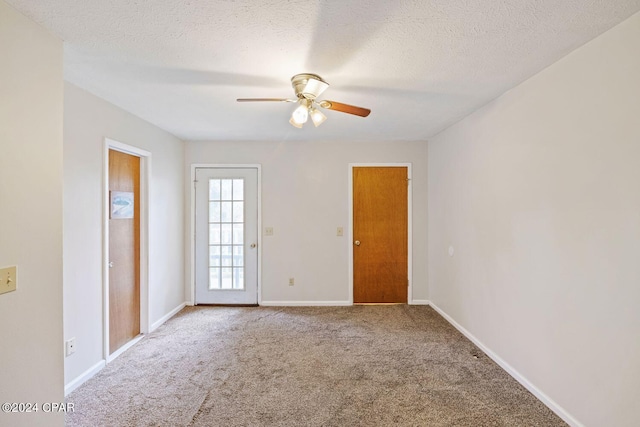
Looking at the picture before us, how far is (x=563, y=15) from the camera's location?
1565 mm

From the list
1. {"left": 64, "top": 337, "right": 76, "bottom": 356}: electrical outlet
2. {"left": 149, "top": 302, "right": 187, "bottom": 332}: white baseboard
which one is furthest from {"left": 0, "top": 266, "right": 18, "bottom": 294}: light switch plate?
{"left": 149, "top": 302, "right": 187, "bottom": 332}: white baseboard

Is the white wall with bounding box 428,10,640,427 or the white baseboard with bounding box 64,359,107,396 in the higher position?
the white wall with bounding box 428,10,640,427

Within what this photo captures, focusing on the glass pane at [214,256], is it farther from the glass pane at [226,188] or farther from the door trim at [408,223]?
the door trim at [408,223]

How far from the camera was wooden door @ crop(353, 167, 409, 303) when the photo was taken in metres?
4.49

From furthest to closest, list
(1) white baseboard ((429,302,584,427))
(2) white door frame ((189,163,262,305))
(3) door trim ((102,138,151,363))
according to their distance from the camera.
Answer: (2) white door frame ((189,163,262,305)), (3) door trim ((102,138,151,363)), (1) white baseboard ((429,302,584,427))

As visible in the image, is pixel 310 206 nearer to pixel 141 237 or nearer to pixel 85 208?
pixel 141 237

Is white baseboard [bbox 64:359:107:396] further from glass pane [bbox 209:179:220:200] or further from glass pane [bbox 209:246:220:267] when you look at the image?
glass pane [bbox 209:179:220:200]

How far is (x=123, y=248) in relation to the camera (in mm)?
3188

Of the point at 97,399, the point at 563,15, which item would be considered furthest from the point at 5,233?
the point at 563,15

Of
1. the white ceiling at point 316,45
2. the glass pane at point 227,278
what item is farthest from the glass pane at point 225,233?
the white ceiling at point 316,45

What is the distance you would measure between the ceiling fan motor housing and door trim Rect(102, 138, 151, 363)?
185 centimetres

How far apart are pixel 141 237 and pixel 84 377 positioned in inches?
56.4

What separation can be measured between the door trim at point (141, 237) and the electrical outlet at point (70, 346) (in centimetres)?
33

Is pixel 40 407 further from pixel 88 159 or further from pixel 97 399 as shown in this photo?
pixel 88 159
